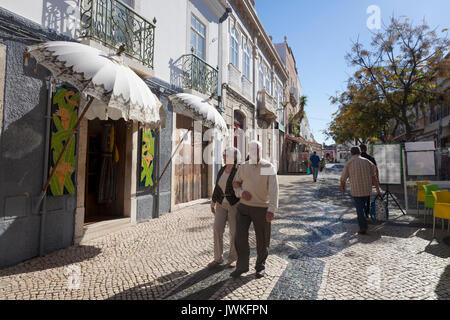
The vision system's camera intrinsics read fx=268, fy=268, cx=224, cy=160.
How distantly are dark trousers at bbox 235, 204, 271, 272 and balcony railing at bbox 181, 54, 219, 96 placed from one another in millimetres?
5800

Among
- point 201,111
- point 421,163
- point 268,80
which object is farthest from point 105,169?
point 268,80

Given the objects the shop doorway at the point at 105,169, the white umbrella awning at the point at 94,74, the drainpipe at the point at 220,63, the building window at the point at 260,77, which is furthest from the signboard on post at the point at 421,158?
the building window at the point at 260,77

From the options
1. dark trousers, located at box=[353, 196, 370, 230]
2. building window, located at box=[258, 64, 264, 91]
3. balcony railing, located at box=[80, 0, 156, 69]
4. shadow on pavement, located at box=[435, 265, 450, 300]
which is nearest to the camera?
shadow on pavement, located at box=[435, 265, 450, 300]

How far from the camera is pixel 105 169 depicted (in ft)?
21.6

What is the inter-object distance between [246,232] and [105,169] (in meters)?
4.47

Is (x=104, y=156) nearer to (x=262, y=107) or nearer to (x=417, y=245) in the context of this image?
(x=417, y=245)

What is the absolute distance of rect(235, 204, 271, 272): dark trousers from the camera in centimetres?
350

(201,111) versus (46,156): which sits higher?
(201,111)

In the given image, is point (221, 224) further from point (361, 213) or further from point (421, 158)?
point (421, 158)

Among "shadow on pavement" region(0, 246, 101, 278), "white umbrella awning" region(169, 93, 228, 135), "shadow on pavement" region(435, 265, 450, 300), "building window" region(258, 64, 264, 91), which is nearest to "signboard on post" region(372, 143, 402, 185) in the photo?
"shadow on pavement" region(435, 265, 450, 300)

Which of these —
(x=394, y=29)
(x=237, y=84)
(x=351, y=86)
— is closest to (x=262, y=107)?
(x=237, y=84)

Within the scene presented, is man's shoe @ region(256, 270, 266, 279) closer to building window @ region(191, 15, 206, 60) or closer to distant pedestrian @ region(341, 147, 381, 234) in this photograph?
distant pedestrian @ region(341, 147, 381, 234)
